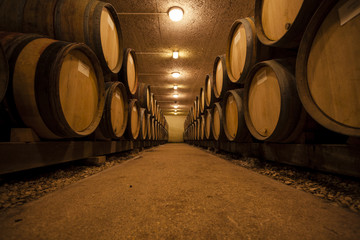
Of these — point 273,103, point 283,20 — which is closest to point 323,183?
point 273,103

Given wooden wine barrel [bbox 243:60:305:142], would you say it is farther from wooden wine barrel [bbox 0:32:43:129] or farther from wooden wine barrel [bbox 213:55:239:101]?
wooden wine barrel [bbox 0:32:43:129]

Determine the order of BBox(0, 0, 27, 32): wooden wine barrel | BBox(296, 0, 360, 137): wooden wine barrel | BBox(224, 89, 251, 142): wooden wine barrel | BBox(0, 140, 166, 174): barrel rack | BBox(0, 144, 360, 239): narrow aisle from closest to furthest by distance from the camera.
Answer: BBox(0, 144, 360, 239): narrow aisle < BBox(296, 0, 360, 137): wooden wine barrel < BBox(0, 140, 166, 174): barrel rack < BBox(0, 0, 27, 32): wooden wine barrel < BBox(224, 89, 251, 142): wooden wine barrel

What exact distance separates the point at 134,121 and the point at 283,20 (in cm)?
308

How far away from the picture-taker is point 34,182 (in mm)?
1339

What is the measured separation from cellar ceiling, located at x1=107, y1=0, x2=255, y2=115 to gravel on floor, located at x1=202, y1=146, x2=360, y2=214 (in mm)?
3693

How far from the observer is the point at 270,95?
1.78 m

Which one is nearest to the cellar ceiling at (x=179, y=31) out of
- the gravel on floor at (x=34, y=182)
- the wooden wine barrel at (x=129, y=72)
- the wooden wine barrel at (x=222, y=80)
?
the wooden wine barrel at (x=129, y=72)

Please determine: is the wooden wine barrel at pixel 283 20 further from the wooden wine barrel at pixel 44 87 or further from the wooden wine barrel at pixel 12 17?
the wooden wine barrel at pixel 12 17

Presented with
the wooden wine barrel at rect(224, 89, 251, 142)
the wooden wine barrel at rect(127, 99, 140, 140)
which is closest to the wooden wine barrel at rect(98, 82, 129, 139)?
the wooden wine barrel at rect(127, 99, 140, 140)

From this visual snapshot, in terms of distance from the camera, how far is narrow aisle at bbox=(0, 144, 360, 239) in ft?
2.29

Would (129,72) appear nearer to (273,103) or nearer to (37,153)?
(37,153)

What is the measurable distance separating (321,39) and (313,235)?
1.17 m

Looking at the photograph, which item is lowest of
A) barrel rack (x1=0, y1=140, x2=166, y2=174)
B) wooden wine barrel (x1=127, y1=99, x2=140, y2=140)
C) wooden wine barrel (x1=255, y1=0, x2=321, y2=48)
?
barrel rack (x1=0, y1=140, x2=166, y2=174)

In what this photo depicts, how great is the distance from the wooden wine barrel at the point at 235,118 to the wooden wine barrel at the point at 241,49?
0.24m
